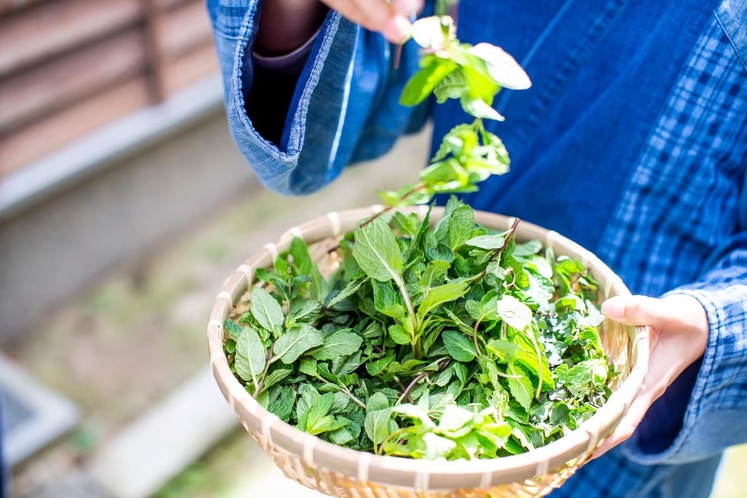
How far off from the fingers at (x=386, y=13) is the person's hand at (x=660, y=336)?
0.35 metres

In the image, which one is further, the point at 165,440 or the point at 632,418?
the point at 165,440

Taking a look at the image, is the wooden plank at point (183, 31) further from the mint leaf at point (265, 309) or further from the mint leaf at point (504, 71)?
the mint leaf at point (504, 71)

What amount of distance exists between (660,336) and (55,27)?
189 centimetres

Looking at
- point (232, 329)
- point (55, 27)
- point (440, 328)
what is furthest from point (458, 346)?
point (55, 27)

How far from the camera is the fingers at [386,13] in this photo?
2.22 feet

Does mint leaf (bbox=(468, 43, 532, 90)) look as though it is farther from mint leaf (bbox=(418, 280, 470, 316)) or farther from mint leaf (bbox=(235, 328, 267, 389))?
mint leaf (bbox=(235, 328, 267, 389))

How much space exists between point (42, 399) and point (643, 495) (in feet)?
5.14

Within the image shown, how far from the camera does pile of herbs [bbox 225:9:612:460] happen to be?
0.67 meters

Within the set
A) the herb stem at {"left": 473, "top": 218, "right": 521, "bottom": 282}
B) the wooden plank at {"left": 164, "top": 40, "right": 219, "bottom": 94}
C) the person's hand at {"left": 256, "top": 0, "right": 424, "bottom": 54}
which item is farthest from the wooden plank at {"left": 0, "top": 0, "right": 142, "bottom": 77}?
the herb stem at {"left": 473, "top": 218, "right": 521, "bottom": 282}

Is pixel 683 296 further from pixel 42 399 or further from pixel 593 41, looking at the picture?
pixel 42 399

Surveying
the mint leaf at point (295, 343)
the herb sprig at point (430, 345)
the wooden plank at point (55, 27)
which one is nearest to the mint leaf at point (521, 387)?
the herb sprig at point (430, 345)

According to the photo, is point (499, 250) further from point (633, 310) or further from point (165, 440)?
point (165, 440)

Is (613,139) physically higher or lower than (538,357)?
higher

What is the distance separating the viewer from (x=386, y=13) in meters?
0.68
